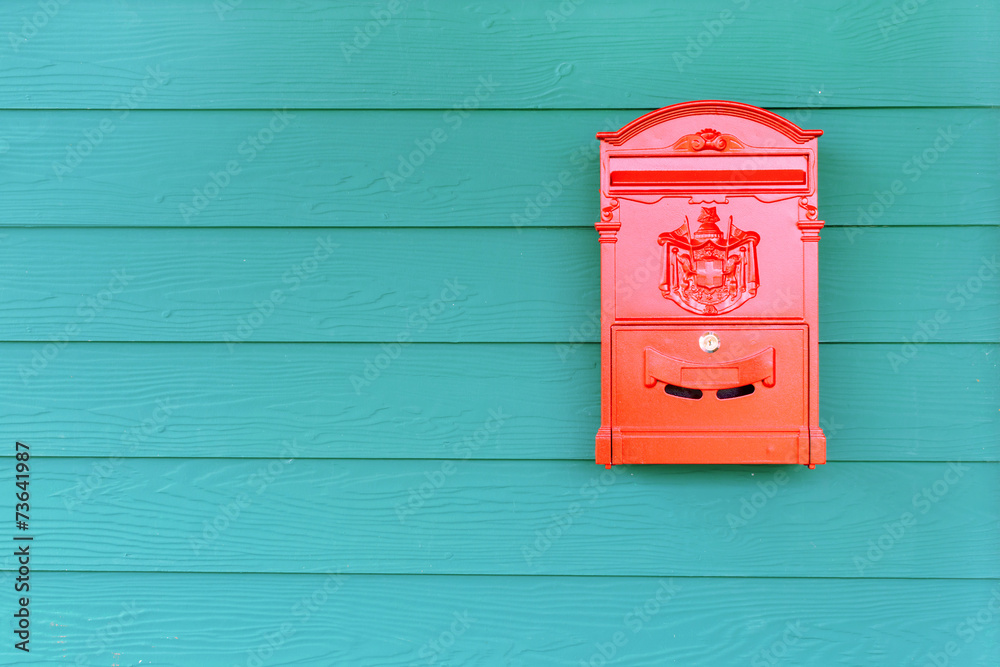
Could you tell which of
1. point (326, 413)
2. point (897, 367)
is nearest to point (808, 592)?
point (897, 367)

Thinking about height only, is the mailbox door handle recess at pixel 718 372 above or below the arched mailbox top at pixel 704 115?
below

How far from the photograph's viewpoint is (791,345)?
1.29 meters

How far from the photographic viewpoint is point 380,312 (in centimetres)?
140

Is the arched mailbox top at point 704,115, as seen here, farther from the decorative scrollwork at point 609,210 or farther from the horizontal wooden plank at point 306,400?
the horizontal wooden plank at point 306,400

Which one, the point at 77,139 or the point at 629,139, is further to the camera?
the point at 77,139

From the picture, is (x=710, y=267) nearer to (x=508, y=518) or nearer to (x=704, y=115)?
(x=704, y=115)

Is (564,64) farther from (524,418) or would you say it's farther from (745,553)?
(745,553)

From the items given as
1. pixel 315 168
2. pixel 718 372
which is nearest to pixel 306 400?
pixel 315 168

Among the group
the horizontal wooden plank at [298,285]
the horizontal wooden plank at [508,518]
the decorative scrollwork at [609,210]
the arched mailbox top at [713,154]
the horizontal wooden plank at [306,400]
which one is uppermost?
the arched mailbox top at [713,154]

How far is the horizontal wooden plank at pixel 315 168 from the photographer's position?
4.60 feet

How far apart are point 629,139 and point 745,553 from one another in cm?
90

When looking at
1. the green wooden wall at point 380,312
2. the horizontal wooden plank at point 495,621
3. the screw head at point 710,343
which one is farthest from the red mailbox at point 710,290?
the horizontal wooden plank at point 495,621

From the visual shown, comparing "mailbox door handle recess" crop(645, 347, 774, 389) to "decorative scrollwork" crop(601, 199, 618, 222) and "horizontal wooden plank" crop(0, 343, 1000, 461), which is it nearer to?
"horizontal wooden plank" crop(0, 343, 1000, 461)

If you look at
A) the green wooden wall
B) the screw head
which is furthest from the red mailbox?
the green wooden wall
